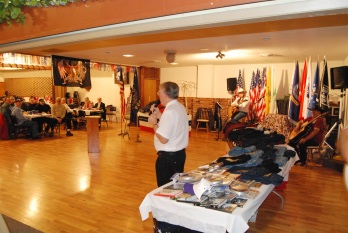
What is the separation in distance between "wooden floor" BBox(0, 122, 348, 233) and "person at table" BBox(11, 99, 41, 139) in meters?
1.35

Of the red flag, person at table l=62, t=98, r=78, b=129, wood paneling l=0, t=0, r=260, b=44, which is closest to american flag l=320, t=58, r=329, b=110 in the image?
the red flag

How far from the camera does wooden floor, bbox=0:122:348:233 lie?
3.26m

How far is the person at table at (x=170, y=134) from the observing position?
8.45 feet

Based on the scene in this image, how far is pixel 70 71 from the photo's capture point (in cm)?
791

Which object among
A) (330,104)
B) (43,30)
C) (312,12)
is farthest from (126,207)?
(330,104)

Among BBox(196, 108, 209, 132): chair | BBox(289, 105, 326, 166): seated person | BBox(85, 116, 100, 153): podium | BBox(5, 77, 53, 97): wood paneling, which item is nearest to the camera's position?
BBox(289, 105, 326, 166): seated person

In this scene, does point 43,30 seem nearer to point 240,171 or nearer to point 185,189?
point 185,189

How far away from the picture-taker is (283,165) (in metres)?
3.12

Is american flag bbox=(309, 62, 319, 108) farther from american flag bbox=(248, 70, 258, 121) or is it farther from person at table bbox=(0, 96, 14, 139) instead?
person at table bbox=(0, 96, 14, 139)

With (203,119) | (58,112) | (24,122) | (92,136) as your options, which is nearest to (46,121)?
(58,112)

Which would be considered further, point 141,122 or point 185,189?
point 141,122

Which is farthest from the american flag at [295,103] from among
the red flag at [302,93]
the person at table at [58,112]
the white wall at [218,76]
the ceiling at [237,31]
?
the person at table at [58,112]

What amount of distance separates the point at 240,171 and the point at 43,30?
2.15 m

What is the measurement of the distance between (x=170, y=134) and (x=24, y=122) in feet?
24.3
